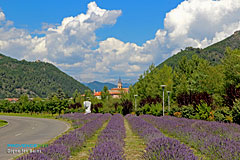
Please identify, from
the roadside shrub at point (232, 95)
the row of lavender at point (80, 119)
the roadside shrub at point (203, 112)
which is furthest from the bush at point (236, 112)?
the row of lavender at point (80, 119)

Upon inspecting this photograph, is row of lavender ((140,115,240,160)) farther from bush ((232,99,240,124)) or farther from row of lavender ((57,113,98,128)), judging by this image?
row of lavender ((57,113,98,128))

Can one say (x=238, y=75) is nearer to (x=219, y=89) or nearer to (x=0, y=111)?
(x=219, y=89)

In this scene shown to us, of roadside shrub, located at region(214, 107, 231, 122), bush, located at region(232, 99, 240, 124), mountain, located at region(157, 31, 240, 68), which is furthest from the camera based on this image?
mountain, located at region(157, 31, 240, 68)

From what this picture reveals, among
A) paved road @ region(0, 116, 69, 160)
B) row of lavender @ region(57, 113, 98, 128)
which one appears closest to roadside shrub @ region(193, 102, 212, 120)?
row of lavender @ region(57, 113, 98, 128)

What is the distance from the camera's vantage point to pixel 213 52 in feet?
439

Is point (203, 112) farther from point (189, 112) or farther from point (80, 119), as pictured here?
point (80, 119)

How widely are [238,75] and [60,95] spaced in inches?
4269

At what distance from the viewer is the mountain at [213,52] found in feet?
397

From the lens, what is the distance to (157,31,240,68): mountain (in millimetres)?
121125

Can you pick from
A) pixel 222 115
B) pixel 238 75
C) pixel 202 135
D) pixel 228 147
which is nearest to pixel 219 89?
pixel 238 75

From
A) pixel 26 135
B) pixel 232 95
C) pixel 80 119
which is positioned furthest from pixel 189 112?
pixel 80 119

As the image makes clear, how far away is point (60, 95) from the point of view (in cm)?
13012

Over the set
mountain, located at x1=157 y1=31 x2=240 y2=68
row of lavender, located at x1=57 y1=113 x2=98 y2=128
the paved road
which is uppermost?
mountain, located at x1=157 y1=31 x2=240 y2=68

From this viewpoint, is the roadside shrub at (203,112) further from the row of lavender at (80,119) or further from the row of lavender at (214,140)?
the row of lavender at (80,119)
